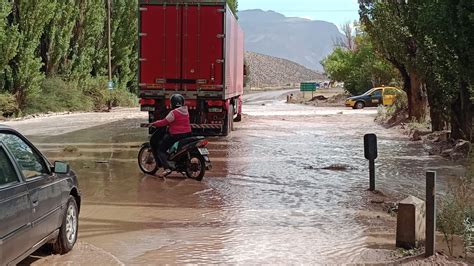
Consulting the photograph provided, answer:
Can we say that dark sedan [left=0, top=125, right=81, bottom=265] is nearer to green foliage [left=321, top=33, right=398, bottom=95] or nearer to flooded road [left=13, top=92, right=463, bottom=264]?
flooded road [left=13, top=92, right=463, bottom=264]

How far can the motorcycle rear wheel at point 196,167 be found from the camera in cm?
1122

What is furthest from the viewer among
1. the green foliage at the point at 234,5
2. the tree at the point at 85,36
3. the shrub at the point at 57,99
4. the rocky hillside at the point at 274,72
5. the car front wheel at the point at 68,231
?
the rocky hillside at the point at 274,72

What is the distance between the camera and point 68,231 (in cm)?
629

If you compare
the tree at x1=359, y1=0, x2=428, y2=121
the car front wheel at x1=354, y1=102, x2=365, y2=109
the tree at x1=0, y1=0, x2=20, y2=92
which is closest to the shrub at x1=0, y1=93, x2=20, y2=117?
the tree at x1=0, y1=0, x2=20, y2=92

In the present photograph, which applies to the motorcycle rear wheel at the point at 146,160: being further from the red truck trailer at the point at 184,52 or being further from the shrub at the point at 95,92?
the shrub at the point at 95,92

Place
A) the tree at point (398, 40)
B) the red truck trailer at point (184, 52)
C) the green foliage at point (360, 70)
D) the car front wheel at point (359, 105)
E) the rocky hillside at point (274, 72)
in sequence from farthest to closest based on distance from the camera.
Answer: the rocky hillside at point (274, 72)
the green foliage at point (360, 70)
the car front wheel at point (359, 105)
the tree at point (398, 40)
the red truck trailer at point (184, 52)

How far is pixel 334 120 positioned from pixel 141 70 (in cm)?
1385

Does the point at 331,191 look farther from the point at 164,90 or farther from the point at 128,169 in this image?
the point at 164,90

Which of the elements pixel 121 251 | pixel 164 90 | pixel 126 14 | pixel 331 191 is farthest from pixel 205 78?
pixel 126 14

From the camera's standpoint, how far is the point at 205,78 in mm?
17734

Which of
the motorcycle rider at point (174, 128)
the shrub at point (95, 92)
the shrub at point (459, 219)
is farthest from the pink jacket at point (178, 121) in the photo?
the shrub at point (95, 92)

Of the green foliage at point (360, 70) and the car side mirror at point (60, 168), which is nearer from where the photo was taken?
the car side mirror at point (60, 168)

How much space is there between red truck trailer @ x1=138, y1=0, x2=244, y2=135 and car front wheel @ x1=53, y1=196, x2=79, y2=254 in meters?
11.4

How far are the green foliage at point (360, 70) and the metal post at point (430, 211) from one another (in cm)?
3910
